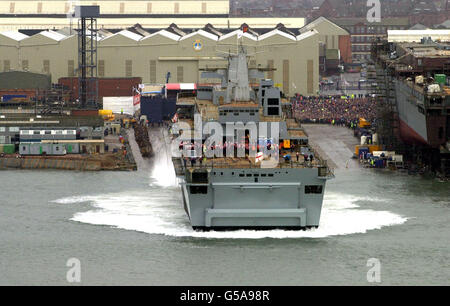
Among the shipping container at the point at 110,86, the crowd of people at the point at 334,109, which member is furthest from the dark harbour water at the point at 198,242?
the shipping container at the point at 110,86

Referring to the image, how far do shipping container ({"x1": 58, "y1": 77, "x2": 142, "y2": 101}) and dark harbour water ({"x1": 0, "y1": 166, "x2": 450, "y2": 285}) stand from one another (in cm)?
5080

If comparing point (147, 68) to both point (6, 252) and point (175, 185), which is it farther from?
point (6, 252)

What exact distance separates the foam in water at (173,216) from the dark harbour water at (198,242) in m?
0.06

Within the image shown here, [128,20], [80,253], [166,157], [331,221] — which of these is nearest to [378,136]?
[166,157]

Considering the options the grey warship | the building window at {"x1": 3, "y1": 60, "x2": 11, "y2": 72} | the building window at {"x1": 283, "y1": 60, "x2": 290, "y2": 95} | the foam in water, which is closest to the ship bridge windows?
the grey warship

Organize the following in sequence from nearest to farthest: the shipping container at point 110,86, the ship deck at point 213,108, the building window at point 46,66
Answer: the ship deck at point 213,108 < the shipping container at point 110,86 < the building window at point 46,66

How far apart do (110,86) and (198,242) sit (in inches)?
2847

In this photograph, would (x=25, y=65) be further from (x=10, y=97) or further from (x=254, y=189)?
(x=254, y=189)

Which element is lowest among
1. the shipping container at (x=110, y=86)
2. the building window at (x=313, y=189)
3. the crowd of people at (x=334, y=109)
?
the building window at (x=313, y=189)

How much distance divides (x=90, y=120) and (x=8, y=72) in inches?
1246

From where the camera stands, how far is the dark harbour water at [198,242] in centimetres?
6694

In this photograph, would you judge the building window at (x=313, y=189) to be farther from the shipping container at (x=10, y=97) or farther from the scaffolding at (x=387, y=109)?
the shipping container at (x=10, y=97)

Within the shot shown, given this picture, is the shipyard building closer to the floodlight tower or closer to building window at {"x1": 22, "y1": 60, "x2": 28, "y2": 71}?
the floodlight tower

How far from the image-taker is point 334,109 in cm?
14188
